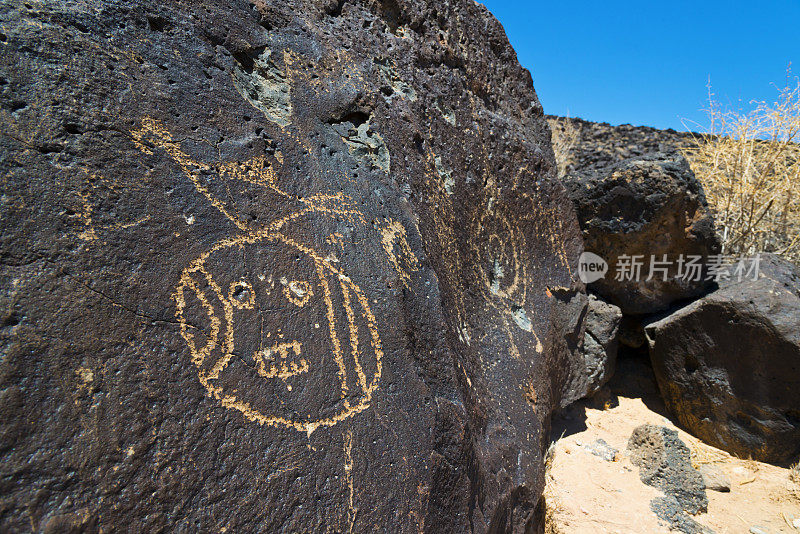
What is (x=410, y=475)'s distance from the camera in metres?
1.20

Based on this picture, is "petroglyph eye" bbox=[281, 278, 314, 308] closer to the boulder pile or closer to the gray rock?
the boulder pile

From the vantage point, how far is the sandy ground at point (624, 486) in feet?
7.78

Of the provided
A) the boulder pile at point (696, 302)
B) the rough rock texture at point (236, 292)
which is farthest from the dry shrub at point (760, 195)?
the rough rock texture at point (236, 292)

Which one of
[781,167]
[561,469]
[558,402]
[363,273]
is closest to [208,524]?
[363,273]

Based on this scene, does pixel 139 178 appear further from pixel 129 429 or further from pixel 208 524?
pixel 208 524

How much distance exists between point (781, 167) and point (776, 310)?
6.77ft

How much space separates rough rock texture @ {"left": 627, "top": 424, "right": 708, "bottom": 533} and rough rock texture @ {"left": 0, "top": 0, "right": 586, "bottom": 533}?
1.12 metres

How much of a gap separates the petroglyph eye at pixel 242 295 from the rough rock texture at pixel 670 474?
2.40 m

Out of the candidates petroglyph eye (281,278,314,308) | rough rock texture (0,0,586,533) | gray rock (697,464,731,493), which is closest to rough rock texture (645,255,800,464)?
gray rock (697,464,731,493)

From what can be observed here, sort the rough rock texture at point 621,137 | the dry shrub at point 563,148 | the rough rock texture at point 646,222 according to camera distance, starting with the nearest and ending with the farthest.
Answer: the rough rock texture at point 646,222, the dry shrub at point 563,148, the rough rock texture at point 621,137

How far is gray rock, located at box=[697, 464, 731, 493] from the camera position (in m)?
2.69

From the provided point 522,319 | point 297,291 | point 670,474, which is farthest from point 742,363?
point 297,291

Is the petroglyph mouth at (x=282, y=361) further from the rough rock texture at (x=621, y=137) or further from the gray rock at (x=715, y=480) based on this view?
the rough rock texture at (x=621, y=137)

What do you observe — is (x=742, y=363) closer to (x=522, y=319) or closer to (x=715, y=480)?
(x=715, y=480)
